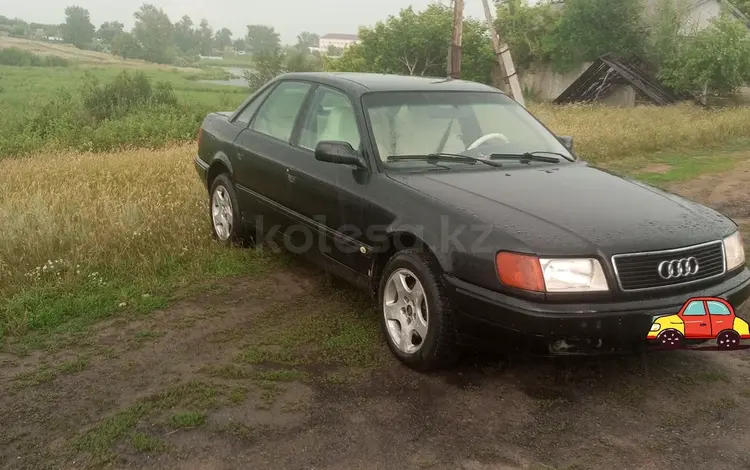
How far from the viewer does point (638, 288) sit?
3.20 m

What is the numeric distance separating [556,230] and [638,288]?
461 mm

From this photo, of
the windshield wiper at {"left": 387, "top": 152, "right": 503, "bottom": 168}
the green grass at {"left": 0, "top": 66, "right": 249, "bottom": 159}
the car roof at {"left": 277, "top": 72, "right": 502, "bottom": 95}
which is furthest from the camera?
the green grass at {"left": 0, "top": 66, "right": 249, "bottom": 159}

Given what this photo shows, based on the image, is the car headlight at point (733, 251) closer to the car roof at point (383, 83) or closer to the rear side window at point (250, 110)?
the car roof at point (383, 83)

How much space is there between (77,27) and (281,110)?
169 metres

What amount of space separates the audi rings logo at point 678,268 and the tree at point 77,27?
16247 cm

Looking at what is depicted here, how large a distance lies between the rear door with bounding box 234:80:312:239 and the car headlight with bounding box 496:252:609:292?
2251mm

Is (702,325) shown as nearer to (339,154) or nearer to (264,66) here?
(339,154)

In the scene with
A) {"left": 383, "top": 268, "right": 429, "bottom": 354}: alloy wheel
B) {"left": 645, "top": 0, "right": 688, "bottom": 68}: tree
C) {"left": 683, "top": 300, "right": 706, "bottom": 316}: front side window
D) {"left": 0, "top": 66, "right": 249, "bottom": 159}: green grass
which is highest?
{"left": 645, "top": 0, "right": 688, "bottom": 68}: tree

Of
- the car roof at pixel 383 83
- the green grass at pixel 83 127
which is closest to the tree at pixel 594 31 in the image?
the green grass at pixel 83 127

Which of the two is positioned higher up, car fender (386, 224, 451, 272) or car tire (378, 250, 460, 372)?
car fender (386, 224, 451, 272)

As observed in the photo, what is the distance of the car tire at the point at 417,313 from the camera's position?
3.50 metres

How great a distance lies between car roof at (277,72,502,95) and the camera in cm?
469

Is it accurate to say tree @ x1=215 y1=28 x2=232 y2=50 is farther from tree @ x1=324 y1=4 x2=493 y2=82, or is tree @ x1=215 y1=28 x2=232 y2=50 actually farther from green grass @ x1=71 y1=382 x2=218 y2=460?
green grass @ x1=71 y1=382 x2=218 y2=460

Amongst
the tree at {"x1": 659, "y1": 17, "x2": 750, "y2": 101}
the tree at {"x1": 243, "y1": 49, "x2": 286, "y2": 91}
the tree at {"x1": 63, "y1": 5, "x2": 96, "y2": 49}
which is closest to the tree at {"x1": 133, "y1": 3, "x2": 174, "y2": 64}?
the tree at {"x1": 63, "y1": 5, "x2": 96, "y2": 49}
